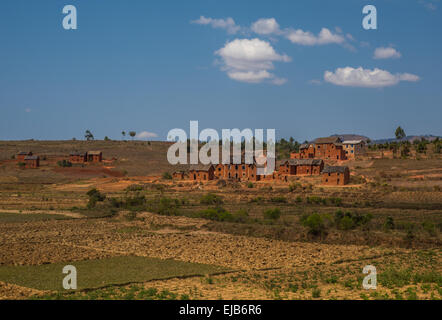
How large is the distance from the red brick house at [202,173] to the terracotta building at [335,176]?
18941mm

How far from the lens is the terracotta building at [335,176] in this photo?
63750mm

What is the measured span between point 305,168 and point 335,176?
875 centimetres

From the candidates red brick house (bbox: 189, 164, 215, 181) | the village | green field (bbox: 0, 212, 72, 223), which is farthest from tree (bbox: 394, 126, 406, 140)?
green field (bbox: 0, 212, 72, 223)

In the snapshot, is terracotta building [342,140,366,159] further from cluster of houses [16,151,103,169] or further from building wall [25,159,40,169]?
building wall [25,159,40,169]

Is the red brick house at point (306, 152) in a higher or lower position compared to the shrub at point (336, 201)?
higher

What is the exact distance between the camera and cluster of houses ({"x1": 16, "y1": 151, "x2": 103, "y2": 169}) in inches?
3676

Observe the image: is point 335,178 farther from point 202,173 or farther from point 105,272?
point 105,272

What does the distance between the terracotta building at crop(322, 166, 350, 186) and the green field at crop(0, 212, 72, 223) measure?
3465cm

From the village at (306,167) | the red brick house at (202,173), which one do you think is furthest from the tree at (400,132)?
the red brick house at (202,173)

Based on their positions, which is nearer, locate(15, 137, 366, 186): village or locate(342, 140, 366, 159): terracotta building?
locate(15, 137, 366, 186): village

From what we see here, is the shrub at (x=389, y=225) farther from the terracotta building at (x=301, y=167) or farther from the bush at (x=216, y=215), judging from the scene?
the terracotta building at (x=301, y=167)

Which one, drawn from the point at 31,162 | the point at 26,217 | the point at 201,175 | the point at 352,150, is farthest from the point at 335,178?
the point at 31,162
